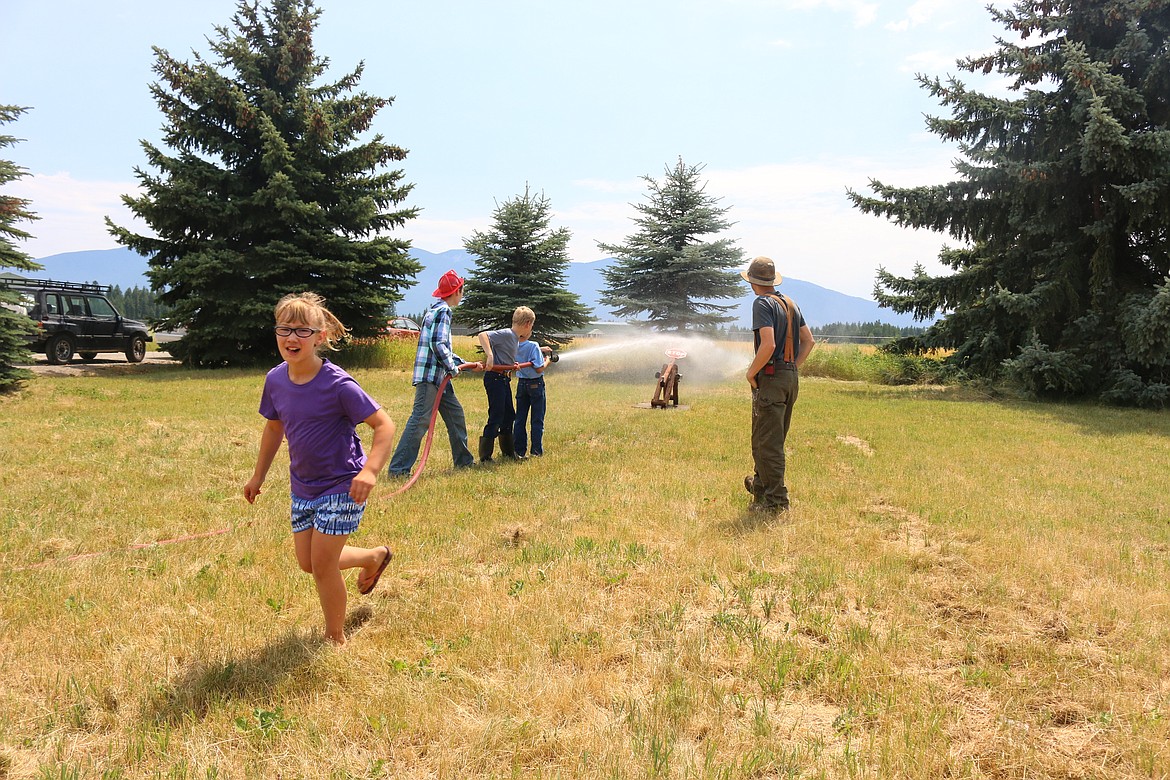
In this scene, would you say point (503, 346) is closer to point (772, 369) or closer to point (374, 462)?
point (772, 369)

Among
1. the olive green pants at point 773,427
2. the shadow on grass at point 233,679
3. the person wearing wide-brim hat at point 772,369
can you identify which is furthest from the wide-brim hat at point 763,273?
the shadow on grass at point 233,679

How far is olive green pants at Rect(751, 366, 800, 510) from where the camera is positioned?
648cm

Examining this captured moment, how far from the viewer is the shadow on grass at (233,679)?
3.26m

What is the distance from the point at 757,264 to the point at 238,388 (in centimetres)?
1444

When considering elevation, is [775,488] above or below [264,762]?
above

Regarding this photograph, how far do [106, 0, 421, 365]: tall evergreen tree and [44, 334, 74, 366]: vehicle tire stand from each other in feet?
A: 10.4

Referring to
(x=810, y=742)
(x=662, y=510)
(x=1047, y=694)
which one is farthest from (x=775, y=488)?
(x=810, y=742)

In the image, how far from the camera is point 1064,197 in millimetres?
18344

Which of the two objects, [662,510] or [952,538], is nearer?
[952,538]

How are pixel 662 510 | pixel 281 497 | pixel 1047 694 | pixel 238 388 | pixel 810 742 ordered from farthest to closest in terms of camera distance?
pixel 238 388 → pixel 281 497 → pixel 662 510 → pixel 1047 694 → pixel 810 742

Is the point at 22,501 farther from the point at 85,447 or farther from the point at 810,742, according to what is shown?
the point at 810,742

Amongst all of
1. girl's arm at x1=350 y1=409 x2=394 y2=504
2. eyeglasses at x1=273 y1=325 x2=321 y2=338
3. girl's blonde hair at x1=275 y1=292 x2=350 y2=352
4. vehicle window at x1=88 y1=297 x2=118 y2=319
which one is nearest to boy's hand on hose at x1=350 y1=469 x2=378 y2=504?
girl's arm at x1=350 y1=409 x2=394 y2=504

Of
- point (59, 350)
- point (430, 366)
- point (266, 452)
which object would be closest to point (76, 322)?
point (59, 350)

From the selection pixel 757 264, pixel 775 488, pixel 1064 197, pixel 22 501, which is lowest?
pixel 22 501
